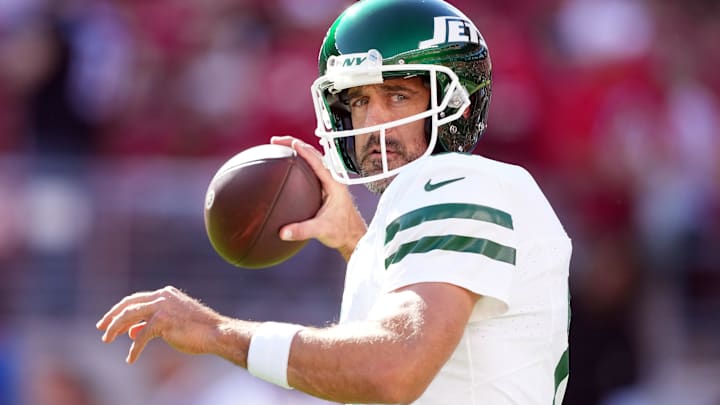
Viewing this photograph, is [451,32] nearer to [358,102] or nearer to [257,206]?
[358,102]

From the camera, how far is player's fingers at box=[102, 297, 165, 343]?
2.69m

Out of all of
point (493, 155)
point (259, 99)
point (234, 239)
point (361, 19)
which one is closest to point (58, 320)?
point (259, 99)

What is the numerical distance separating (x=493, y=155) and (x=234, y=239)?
164 inches

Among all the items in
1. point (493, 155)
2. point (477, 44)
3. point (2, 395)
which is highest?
point (477, 44)

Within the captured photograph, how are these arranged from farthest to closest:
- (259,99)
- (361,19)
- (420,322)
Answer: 1. (259,99)
2. (361,19)
3. (420,322)

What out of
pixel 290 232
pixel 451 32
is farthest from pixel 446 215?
pixel 290 232

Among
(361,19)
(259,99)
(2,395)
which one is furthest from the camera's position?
(259,99)

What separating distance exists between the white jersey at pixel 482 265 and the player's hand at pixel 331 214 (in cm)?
58

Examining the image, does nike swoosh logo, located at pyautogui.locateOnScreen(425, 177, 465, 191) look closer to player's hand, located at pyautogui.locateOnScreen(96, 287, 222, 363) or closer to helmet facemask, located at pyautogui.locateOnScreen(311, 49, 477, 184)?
helmet facemask, located at pyautogui.locateOnScreen(311, 49, 477, 184)

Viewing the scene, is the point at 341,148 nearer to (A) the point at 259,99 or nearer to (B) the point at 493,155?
(B) the point at 493,155

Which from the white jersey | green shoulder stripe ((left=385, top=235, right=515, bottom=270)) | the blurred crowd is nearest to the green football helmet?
the white jersey

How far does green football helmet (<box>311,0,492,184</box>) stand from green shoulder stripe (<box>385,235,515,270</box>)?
0.44 meters

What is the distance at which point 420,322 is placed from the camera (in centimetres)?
243

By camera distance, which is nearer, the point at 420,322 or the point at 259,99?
the point at 420,322
